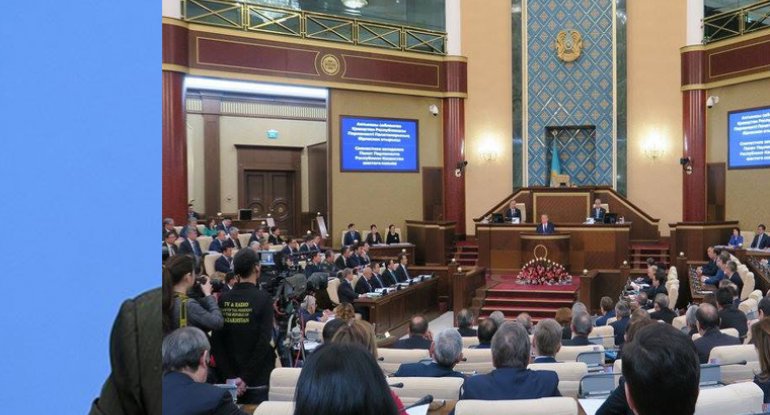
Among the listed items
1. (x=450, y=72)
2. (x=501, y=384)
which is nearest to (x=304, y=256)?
(x=450, y=72)

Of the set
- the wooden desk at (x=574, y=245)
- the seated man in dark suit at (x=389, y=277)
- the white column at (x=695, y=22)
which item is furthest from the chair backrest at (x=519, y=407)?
the white column at (x=695, y=22)

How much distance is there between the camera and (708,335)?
3.97 meters

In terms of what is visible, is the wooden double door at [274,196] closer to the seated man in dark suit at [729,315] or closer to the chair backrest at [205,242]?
the chair backrest at [205,242]

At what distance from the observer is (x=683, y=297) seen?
11.2 metres

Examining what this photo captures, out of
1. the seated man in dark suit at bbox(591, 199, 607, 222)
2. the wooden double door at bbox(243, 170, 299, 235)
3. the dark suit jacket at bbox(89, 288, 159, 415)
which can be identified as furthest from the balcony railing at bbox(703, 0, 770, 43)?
the dark suit jacket at bbox(89, 288, 159, 415)

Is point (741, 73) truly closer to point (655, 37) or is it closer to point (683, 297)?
point (655, 37)

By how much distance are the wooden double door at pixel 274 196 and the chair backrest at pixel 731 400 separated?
14.2 m

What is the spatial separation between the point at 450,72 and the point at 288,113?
4124 millimetres

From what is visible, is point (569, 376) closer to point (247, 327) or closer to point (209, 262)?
point (247, 327)

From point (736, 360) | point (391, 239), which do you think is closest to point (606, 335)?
point (736, 360)

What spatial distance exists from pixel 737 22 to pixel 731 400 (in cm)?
1258

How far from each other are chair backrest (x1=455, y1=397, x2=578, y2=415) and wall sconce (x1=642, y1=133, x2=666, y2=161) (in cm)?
1285

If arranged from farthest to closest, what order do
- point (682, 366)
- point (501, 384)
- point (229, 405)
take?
point (501, 384) → point (229, 405) → point (682, 366)

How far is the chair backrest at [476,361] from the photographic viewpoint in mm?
3977
